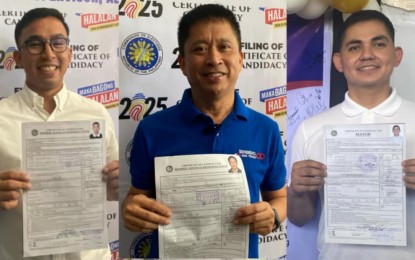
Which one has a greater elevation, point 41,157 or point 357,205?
point 41,157

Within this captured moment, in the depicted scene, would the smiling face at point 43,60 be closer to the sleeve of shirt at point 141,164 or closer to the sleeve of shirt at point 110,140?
the sleeve of shirt at point 110,140

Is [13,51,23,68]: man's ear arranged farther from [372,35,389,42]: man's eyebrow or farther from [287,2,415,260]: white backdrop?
[372,35,389,42]: man's eyebrow

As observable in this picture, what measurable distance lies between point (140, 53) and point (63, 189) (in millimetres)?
517

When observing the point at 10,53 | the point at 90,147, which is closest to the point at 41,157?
the point at 90,147

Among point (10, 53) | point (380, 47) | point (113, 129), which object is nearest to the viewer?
point (10, 53)

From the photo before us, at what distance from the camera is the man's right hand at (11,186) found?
1420 mm

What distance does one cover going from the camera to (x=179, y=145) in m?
1.53

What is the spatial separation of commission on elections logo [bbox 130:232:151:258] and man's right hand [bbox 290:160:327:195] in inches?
21.8

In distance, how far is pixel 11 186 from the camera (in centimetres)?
142

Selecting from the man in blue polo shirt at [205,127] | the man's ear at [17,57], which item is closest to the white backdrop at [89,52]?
the man's ear at [17,57]

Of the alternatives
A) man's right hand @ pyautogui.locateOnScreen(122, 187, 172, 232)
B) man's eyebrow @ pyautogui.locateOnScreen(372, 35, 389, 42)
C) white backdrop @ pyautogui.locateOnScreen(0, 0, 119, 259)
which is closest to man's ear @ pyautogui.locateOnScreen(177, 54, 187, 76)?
white backdrop @ pyautogui.locateOnScreen(0, 0, 119, 259)

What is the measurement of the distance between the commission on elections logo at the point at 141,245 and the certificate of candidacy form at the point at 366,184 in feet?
2.20

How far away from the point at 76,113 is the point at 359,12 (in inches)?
41.8

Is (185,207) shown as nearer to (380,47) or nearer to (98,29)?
(98,29)
